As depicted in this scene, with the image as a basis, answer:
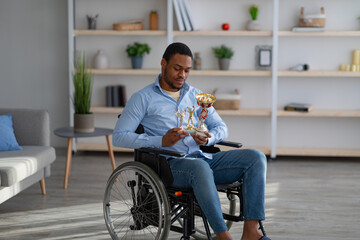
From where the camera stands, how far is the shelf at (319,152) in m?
5.28

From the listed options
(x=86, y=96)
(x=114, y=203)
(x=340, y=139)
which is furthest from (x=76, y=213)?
(x=340, y=139)

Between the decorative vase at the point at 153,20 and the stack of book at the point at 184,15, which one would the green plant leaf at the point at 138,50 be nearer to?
the decorative vase at the point at 153,20

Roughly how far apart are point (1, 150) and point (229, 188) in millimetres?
1724

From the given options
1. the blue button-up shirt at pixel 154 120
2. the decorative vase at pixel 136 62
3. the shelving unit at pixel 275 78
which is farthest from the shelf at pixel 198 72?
the blue button-up shirt at pixel 154 120

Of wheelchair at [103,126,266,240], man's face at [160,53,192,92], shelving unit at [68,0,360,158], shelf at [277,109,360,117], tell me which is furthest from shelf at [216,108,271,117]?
man's face at [160,53,192,92]

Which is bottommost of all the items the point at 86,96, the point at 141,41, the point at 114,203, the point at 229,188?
the point at 114,203

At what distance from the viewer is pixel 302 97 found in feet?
17.9

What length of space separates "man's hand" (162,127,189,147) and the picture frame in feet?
9.41

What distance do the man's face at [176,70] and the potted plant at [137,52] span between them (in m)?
2.47

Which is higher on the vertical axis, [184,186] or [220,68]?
[220,68]

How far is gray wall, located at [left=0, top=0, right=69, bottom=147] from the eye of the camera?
567 cm

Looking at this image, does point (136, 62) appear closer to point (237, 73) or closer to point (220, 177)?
point (237, 73)

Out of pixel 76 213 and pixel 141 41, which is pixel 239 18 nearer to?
pixel 141 41

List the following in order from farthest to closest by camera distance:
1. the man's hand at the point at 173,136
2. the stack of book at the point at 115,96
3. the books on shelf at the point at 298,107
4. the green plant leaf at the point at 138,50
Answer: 1. the stack of book at the point at 115,96
2. the green plant leaf at the point at 138,50
3. the books on shelf at the point at 298,107
4. the man's hand at the point at 173,136
